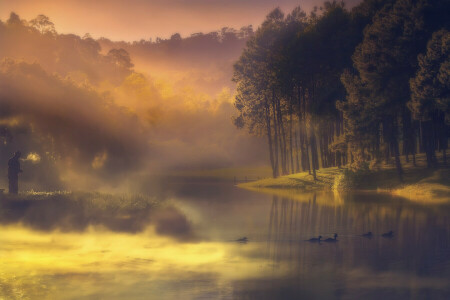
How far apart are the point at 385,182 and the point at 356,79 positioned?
41.6 feet

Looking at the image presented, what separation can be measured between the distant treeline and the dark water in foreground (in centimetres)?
2005

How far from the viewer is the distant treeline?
223ft

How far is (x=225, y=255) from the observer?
30.4 m

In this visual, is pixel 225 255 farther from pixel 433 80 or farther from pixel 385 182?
pixel 385 182

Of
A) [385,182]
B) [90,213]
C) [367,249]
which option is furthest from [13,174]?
[385,182]

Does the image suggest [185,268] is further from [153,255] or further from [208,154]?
[208,154]

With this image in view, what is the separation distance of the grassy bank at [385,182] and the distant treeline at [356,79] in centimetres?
171

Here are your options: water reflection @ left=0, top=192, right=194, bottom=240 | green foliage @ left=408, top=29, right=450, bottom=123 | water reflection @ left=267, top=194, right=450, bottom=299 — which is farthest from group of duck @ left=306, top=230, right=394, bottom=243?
green foliage @ left=408, top=29, right=450, bottom=123

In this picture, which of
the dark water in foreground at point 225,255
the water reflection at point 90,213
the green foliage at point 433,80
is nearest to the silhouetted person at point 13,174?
the water reflection at point 90,213

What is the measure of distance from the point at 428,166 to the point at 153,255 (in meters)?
49.7

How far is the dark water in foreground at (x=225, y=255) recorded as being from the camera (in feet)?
73.7

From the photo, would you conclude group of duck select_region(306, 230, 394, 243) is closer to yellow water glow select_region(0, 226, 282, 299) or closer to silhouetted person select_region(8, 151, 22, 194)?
yellow water glow select_region(0, 226, 282, 299)

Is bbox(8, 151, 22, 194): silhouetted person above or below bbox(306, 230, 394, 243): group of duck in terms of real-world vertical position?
above

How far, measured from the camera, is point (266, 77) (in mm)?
96375
